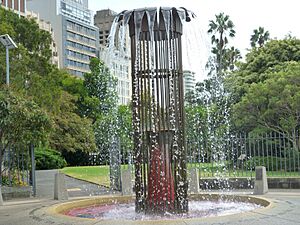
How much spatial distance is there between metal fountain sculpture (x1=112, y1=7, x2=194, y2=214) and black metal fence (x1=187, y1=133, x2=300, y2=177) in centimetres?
708

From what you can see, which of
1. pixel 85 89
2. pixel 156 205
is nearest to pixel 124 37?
pixel 156 205

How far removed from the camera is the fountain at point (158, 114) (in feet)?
36.8

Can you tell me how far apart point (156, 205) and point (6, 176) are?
1103cm

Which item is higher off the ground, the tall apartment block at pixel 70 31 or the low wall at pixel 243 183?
the tall apartment block at pixel 70 31

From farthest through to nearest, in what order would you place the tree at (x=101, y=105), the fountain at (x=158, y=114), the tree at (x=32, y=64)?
1. the tree at (x=101, y=105)
2. the tree at (x=32, y=64)
3. the fountain at (x=158, y=114)

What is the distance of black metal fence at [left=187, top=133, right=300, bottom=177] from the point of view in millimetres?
18859

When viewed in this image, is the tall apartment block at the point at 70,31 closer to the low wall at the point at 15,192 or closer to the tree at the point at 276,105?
the tree at the point at 276,105

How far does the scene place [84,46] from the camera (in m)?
106

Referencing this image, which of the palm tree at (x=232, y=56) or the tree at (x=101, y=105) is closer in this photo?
the tree at (x=101, y=105)

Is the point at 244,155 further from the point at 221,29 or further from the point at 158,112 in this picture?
the point at 221,29

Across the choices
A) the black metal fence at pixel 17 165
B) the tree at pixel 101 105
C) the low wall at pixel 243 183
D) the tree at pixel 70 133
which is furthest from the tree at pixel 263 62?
the black metal fence at pixel 17 165

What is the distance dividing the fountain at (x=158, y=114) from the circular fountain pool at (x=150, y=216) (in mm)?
120

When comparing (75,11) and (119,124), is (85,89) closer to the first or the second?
(119,124)

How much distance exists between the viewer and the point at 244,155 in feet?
62.5
